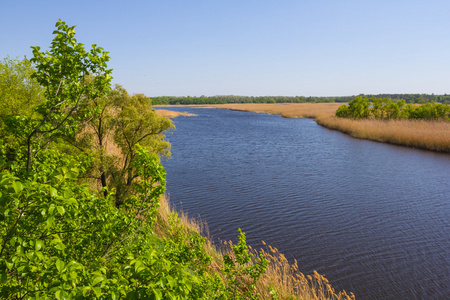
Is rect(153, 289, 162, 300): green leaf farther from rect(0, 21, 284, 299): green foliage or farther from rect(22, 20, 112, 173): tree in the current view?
rect(22, 20, 112, 173): tree

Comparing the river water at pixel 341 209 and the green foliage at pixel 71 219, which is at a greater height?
the green foliage at pixel 71 219

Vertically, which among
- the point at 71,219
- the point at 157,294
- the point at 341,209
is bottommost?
the point at 341,209

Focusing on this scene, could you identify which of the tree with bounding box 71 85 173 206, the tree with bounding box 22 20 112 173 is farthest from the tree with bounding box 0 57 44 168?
the tree with bounding box 22 20 112 173

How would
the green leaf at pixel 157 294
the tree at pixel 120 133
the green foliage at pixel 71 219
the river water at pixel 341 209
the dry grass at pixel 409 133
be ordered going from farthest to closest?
the dry grass at pixel 409 133, the tree at pixel 120 133, the river water at pixel 341 209, the green foliage at pixel 71 219, the green leaf at pixel 157 294

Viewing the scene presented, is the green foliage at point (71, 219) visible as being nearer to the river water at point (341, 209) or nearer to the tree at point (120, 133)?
the river water at point (341, 209)

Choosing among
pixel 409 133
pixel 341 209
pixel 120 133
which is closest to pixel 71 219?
pixel 120 133

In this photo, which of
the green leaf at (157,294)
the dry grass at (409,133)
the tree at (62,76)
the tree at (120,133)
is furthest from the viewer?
the dry grass at (409,133)

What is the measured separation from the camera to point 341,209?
590 inches

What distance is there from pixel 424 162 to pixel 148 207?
26786 millimetres

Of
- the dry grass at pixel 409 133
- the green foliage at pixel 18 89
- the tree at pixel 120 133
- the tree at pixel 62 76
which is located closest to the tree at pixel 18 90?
the green foliage at pixel 18 89

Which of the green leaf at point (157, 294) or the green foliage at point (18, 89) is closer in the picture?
the green leaf at point (157, 294)

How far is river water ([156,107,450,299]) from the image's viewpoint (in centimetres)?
988

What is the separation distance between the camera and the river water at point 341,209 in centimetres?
988

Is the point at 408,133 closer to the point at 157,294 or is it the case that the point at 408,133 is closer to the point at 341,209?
the point at 341,209
